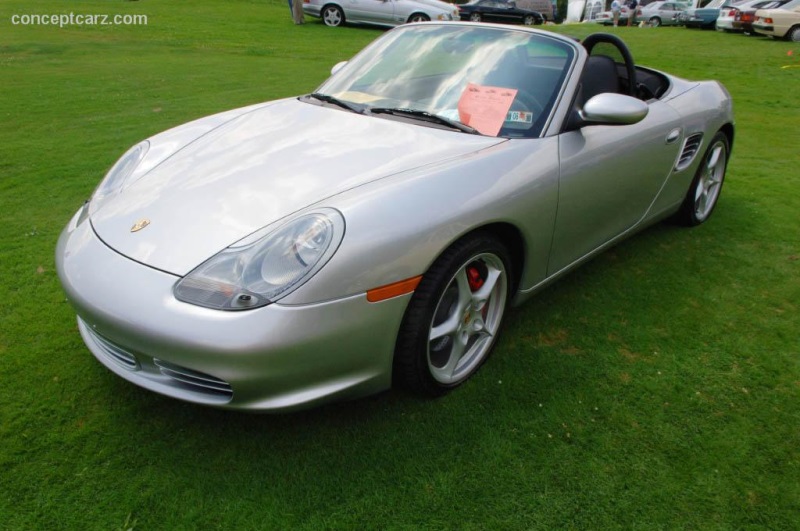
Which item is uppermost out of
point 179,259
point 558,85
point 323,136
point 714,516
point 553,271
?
point 558,85

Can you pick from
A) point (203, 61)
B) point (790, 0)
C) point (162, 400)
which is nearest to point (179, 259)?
point (162, 400)

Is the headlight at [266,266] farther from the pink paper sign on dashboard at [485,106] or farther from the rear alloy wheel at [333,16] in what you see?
the rear alloy wheel at [333,16]

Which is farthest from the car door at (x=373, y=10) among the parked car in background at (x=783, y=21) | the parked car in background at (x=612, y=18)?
the parked car in background at (x=612, y=18)

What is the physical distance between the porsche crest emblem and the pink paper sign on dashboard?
4.24 feet

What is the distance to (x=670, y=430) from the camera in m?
2.13

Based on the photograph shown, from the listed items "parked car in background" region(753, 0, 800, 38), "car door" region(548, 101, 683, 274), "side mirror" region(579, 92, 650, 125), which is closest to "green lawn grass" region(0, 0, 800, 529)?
"car door" region(548, 101, 683, 274)

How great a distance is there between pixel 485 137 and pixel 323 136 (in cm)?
65

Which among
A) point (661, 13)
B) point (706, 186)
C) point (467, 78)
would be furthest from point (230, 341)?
point (661, 13)

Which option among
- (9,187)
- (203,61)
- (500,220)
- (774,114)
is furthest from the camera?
(203,61)

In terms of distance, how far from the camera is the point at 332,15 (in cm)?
1548

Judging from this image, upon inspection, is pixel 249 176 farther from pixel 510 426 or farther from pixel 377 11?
pixel 377 11

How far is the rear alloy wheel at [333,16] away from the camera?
1538 centimetres

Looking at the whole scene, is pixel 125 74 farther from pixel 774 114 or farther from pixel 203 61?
pixel 774 114

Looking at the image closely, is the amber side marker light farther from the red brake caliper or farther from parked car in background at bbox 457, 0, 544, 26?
parked car in background at bbox 457, 0, 544, 26
